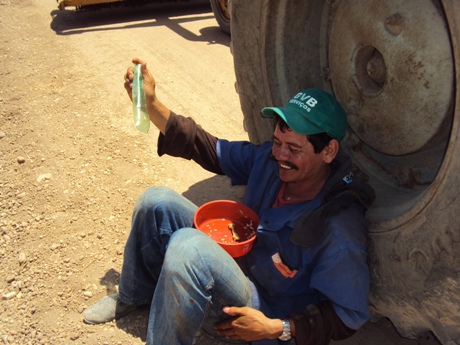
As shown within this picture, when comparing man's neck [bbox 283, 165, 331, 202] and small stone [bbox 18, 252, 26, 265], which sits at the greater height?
man's neck [bbox 283, 165, 331, 202]

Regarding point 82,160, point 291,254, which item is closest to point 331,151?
point 291,254

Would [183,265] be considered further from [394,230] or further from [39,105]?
[39,105]

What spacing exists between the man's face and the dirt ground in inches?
32.0

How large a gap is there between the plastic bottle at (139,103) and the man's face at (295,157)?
1.97 ft

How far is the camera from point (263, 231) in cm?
193

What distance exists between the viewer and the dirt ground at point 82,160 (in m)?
2.32

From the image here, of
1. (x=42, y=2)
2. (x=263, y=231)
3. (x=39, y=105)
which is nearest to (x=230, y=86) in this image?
(x=39, y=105)

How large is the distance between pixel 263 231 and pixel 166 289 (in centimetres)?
43

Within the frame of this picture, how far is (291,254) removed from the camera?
1.85 meters

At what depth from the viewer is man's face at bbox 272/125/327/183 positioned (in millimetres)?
1849

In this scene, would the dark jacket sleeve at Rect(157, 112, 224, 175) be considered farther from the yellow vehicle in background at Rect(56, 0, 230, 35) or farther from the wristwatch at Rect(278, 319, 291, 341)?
Result: the yellow vehicle in background at Rect(56, 0, 230, 35)

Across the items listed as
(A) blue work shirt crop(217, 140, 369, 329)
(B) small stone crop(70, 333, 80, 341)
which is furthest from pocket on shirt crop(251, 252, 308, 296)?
(B) small stone crop(70, 333, 80, 341)

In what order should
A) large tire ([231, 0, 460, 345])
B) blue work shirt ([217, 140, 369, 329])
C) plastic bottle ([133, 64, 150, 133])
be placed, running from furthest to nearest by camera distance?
1. plastic bottle ([133, 64, 150, 133])
2. blue work shirt ([217, 140, 369, 329])
3. large tire ([231, 0, 460, 345])

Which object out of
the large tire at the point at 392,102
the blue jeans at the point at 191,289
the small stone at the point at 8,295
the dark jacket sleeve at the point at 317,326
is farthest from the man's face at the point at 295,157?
the small stone at the point at 8,295
